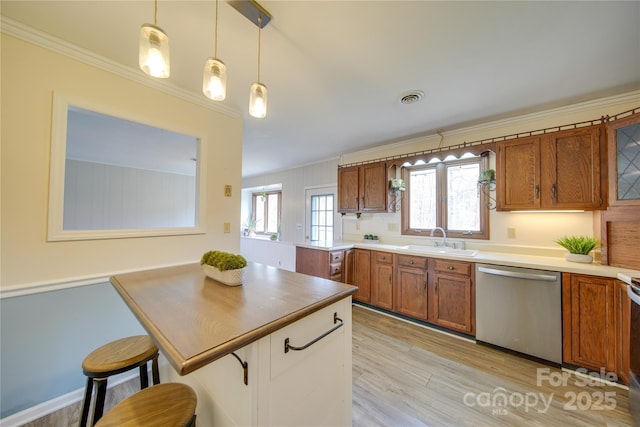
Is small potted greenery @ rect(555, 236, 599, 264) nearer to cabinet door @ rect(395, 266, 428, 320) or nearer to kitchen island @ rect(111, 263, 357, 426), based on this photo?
cabinet door @ rect(395, 266, 428, 320)

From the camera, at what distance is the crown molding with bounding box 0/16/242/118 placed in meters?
1.47

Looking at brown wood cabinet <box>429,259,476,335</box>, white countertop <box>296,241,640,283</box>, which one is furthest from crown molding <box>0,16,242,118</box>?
brown wood cabinet <box>429,259,476,335</box>

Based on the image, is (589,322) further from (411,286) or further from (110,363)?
(110,363)

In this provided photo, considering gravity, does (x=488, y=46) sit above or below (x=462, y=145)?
above

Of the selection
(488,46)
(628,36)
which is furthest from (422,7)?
(628,36)

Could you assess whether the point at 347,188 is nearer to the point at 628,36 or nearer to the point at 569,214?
the point at 569,214

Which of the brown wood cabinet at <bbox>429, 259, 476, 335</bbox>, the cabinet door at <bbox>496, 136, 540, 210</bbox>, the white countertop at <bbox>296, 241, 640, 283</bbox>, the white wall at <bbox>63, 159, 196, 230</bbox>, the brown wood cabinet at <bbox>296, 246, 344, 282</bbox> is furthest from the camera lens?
the white wall at <bbox>63, 159, 196, 230</bbox>

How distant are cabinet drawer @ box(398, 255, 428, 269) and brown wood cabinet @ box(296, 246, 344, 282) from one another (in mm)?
826

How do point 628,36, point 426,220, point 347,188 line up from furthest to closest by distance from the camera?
point 347,188
point 426,220
point 628,36

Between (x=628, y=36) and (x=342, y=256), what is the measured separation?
3.05m

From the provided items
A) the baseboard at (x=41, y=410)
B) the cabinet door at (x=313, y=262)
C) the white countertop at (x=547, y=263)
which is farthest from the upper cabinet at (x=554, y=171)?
the baseboard at (x=41, y=410)

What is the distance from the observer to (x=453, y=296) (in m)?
2.57

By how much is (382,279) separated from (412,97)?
2.21m

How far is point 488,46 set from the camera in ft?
5.23
